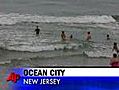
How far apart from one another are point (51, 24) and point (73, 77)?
3255 cm

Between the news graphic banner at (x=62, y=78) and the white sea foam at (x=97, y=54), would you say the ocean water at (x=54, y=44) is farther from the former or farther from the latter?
the news graphic banner at (x=62, y=78)

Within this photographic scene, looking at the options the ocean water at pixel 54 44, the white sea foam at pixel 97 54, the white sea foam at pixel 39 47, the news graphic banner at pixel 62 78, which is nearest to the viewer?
the news graphic banner at pixel 62 78

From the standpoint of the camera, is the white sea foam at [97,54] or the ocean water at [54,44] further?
the white sea foam at [97,54]

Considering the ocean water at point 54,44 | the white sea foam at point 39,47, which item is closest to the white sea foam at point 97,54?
the ocean water at point 54,44

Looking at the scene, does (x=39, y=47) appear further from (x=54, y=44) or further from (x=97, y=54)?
(x=97, y=54)

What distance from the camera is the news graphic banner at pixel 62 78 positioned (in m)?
6.54

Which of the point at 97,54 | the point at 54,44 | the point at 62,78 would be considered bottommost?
the point at 54,44

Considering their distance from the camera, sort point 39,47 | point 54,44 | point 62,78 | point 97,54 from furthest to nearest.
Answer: point 54,44 → point 39,47 → point 97,54 → point 62,78

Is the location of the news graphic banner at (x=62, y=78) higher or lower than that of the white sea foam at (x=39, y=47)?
higher

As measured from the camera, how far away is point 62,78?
22.0ft

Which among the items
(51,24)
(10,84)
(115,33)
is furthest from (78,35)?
(10,84)

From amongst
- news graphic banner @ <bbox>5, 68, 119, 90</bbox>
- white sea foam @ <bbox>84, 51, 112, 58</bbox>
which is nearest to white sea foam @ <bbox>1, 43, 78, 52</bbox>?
white sea foam @ <bbox>84, 51, 112, 58</bbox>

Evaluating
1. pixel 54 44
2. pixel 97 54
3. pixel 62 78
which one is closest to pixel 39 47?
pixel 54 44

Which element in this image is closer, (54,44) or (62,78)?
(62,78)
